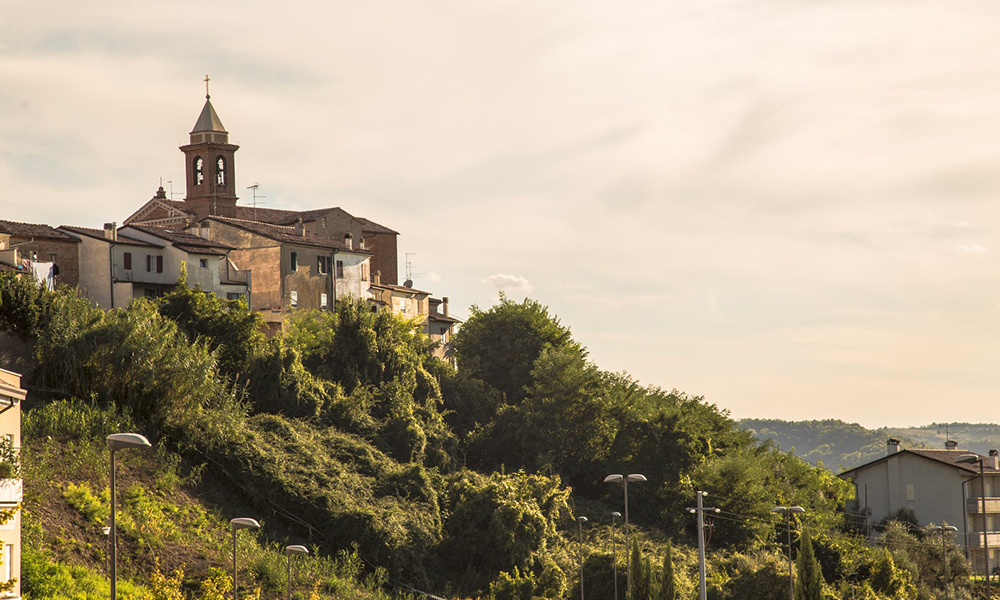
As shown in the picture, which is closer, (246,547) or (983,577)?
(246,547)

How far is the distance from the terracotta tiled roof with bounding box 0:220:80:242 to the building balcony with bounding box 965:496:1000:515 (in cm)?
6564

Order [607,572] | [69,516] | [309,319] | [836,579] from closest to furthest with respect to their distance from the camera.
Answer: [69,516], [607,572], [836,579], [309,319]

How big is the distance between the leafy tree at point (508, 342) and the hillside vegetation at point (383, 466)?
155mm

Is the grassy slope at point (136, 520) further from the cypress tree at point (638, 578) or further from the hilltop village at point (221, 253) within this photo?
the hilltop village at point (221, 253)

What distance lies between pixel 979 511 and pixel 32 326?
225ft

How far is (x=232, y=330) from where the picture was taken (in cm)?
5859

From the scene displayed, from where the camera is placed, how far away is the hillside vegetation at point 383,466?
141 ft

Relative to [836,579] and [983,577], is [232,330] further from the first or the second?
[983,577]

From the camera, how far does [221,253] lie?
6888 cm

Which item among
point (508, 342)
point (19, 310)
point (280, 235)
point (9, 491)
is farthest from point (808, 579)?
point (280, 235)

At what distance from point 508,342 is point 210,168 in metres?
32.8

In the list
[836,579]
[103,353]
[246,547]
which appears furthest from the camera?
[836,579]

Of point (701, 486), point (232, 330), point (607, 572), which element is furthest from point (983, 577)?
point (232, 330)

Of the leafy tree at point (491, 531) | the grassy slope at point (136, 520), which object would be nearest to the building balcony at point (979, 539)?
the leafy tree at point (491, 531)
